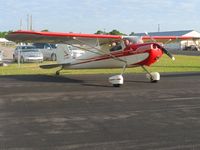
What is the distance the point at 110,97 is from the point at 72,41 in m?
5.66

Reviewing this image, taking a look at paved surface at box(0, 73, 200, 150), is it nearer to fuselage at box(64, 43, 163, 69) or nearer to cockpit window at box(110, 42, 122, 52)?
fuselage at box(64, 43, 163, 69)

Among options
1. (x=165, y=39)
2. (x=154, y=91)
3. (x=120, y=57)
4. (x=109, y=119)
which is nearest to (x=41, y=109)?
(x=109, y=119)

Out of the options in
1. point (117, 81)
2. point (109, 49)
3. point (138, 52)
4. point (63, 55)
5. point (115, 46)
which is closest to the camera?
point (117, 81)

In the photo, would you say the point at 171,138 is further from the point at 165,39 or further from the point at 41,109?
the point at 165,39

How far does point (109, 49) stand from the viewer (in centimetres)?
1697

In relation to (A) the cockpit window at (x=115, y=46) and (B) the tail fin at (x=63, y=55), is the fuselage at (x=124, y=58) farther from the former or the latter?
(B) the tail fin at (x=63, y=55)

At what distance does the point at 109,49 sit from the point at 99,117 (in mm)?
8682

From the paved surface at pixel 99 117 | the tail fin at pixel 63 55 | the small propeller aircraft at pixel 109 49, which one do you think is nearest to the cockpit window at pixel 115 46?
the small propeller aircraft at pixel 109 49

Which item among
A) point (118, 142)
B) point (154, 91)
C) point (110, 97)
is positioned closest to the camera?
point (118, 142)

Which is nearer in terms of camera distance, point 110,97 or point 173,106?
point 173,106

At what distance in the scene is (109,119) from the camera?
8320 mm

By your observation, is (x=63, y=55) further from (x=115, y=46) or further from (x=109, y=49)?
(x=115, y=46)

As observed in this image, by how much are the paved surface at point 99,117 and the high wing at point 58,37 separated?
2114mm

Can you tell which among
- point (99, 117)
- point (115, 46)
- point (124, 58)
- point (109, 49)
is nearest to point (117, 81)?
point (124, 58)
